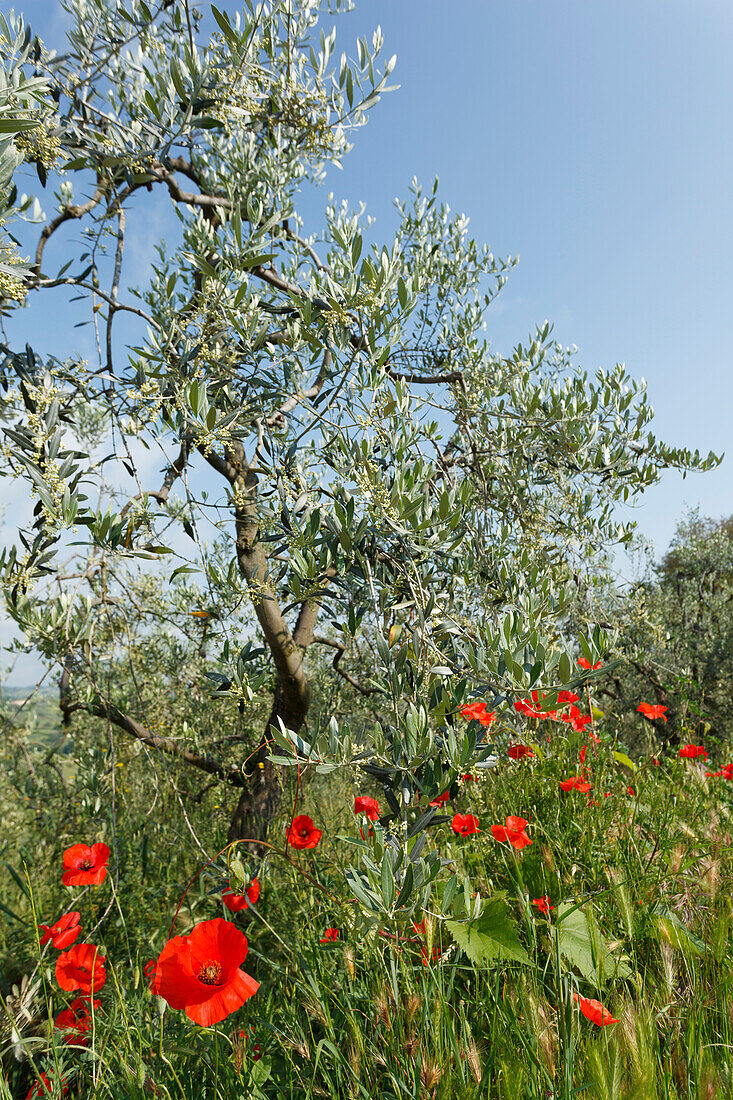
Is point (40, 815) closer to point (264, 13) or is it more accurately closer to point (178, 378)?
point (178, 378)

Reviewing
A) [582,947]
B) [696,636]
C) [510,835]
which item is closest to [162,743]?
[510,835]

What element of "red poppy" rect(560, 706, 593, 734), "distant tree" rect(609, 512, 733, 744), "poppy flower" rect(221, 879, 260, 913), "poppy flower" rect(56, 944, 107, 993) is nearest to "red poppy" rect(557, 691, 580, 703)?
"poppy flower" rect(221, 879, 260, 913)

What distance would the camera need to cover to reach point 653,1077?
1077 millimetres

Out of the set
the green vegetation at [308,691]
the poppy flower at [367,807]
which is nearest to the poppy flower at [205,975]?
the green vegetation at [308,691]

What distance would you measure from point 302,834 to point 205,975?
0.70m

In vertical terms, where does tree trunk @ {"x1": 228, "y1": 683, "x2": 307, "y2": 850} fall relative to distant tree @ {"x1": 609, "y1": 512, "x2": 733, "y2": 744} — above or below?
below

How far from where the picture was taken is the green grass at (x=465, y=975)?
1.25 meters

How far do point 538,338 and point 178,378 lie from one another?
211cm

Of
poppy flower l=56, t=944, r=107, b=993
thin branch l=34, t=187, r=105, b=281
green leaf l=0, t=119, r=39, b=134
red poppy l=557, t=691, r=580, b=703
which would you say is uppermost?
thin branch l=34, t=187, r=105, b=281

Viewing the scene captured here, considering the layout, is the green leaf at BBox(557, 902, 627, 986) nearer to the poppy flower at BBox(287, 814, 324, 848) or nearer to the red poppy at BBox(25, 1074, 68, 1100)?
the poppy flower at BBox(287, 814, 324, 848)

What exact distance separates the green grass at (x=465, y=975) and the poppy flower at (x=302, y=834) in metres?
0.18

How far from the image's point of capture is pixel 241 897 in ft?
5.85

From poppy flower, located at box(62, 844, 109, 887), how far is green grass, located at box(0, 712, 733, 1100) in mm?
159

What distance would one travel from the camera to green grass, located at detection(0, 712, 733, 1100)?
1247 mm
